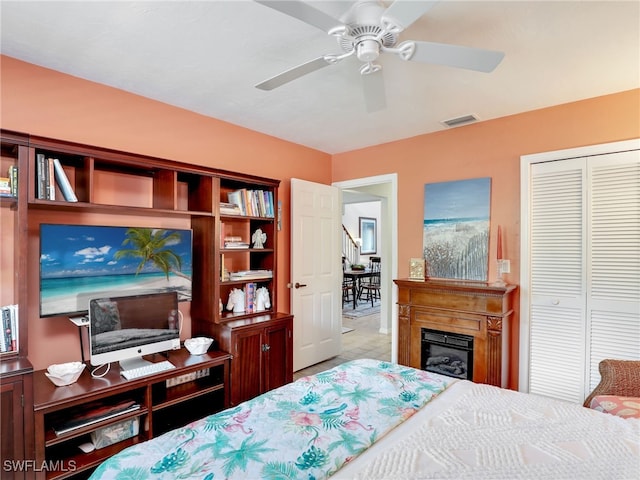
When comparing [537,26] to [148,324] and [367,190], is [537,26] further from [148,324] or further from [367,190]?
[367,190]

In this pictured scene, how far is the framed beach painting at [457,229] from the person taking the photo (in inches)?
127

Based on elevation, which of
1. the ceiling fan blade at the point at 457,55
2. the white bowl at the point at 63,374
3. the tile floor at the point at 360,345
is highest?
the ceiling fan blade at the point at 457,55

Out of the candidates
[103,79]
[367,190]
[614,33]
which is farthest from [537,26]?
[367,190]

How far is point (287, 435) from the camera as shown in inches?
50.6

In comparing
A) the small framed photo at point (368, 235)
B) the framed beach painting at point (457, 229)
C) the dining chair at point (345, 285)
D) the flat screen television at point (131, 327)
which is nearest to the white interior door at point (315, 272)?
the framed beach painting at point (457, 229)

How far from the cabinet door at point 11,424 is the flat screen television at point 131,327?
1.38 feet

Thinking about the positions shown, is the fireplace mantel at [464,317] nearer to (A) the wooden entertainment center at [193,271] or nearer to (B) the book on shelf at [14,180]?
(A) the wooden entertainment center at [193,271]

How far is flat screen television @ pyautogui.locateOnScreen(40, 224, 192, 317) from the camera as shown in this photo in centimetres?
220

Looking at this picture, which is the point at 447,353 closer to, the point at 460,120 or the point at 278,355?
the point at 278,355

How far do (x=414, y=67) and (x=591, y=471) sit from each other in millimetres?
2222

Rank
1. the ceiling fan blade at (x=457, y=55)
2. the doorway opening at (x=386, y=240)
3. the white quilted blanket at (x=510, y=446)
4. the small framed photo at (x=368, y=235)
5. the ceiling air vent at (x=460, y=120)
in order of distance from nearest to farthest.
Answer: the white quilted blanket at (x=510, y=446) → the ceiling fan blade at (x=457, y=55) → the ceiling air vent at (x=460, y=120) → the doorway opening at (x=386, y=240) → the small framed photo at (x=368, y=235)

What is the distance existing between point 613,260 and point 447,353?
1.49 metres

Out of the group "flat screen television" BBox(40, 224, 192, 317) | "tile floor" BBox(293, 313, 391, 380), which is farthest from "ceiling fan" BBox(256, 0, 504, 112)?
"tile floor" BBox(293, 313, 391, 380)

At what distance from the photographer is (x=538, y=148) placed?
117 inches
